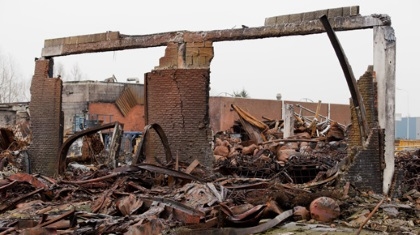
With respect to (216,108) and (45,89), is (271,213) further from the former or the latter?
(216,108)

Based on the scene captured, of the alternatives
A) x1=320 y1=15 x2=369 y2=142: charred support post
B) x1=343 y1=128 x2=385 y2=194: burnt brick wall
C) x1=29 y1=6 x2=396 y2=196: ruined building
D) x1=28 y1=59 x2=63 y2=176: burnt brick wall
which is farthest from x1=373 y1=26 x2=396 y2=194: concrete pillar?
x1=28 y1=59 x2=63 y2=176: burnt brick wall

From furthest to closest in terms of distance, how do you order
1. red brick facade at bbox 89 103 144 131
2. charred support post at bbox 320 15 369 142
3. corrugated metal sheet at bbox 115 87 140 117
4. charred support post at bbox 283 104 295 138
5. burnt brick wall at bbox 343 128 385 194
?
corrugated metal sheet at bbox 115 87 140 117
red brick facade at bbox 89 103 144 131
charred support post at bbox 283 104 295 138
burnt brick wall at bbox 343 128 385 194
charred support post at bbox 320 15 369 142

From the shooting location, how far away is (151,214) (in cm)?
829

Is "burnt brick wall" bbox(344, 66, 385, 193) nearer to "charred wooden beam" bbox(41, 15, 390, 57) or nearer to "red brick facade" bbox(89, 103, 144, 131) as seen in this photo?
"charred wooden beam" bbox(41, 15, 390, 57)

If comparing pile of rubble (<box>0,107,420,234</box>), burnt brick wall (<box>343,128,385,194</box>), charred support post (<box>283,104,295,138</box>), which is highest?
charred support post (<box>283,104,295,138</box>)

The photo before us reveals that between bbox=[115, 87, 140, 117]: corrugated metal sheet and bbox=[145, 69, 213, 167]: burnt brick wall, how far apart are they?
2436cm

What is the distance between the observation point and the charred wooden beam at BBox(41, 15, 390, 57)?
→ 11820 mm

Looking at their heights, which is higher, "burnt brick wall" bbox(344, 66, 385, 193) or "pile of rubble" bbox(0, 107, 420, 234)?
"burnt brick wall" bbox(344, 66, 385, 193)

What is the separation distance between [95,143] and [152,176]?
7757 mm

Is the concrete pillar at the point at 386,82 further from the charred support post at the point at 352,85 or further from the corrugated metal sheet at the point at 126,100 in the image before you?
the corrugated metal sheet at the point at 126,100

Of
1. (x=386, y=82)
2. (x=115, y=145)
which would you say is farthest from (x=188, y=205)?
(x=386, y=82)

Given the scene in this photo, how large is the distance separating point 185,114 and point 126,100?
2504cm

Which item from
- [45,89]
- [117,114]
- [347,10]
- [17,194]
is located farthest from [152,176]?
[117,114]

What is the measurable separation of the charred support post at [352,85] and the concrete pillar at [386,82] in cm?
41
